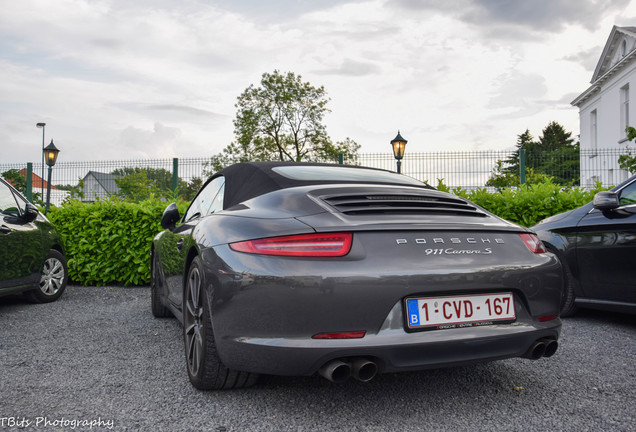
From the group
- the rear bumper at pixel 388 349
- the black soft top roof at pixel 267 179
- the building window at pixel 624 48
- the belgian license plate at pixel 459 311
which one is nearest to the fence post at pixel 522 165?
the black soft top roof at pixel 267 179

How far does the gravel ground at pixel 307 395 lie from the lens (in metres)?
2.37

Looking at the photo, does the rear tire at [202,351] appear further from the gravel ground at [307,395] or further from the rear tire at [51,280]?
the rear tire at [51,280]

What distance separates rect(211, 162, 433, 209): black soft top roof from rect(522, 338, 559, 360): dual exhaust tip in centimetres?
127

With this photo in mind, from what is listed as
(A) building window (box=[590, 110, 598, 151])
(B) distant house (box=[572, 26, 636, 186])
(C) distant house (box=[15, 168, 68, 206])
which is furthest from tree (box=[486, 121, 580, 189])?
(A) building window (box=[590, 110, 598, 151])

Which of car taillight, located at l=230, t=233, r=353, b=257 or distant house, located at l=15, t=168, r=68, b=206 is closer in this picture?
car taillight, located at l=230, t=233, r=353, b=257

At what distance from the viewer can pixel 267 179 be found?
3070 millimetres

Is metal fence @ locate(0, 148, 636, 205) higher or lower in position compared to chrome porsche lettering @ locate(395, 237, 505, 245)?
higher

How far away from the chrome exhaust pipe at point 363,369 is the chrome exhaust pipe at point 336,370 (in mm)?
29

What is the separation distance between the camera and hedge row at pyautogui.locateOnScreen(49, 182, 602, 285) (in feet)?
24.2

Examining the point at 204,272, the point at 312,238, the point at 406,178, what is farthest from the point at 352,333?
the point at 406,178

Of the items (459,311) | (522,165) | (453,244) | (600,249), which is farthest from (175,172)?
(459,311)

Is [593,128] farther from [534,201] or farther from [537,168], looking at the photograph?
[534,201]

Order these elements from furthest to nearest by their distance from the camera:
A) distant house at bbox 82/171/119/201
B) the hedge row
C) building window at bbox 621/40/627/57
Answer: building window at bbox 621/40/627/57 < distant house at bbox 82/171/119/201 < the hedge row

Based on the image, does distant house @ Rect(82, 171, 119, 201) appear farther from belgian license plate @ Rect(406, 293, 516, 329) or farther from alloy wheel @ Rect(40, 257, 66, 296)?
belgian license plate @ Rect(406, 293, 516, 329)
